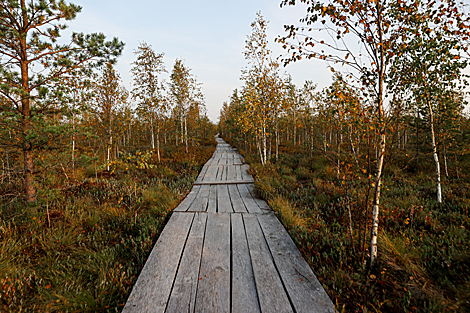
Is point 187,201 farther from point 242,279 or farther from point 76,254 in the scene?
point 242,279

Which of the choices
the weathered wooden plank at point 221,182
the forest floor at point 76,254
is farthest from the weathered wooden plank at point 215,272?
the weathered wooden plank at point 221,182

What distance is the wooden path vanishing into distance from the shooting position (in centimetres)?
204

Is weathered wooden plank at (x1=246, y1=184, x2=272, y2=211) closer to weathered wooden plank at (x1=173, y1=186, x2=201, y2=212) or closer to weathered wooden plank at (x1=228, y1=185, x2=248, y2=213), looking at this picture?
weathered wooden plank at (x1=228, y1=185, x2=248, y2=213)

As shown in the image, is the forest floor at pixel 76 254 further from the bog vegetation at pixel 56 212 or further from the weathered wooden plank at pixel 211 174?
the weathered wooden plank at pixel 211 174

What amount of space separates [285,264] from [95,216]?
364 centimetres

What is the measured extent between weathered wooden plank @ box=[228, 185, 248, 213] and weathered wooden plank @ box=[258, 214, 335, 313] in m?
1.17

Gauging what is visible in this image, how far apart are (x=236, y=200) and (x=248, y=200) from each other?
0.33 meters

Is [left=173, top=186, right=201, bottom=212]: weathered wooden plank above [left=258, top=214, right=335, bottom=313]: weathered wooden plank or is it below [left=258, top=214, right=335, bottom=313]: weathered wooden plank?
above

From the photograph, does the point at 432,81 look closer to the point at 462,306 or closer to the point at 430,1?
the point at 430,1

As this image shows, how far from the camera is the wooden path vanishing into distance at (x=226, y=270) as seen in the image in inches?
80.4

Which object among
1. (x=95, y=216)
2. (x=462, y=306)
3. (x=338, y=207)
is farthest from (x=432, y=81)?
(x=95, y=216)

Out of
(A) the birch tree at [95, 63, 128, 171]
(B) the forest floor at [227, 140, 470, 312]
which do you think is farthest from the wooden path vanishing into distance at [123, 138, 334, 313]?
(A) the birch tree at [95, 63, 128, 171]

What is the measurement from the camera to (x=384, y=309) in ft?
6.72

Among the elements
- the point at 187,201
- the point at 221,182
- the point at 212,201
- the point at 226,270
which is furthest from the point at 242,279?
the point at 221,182
